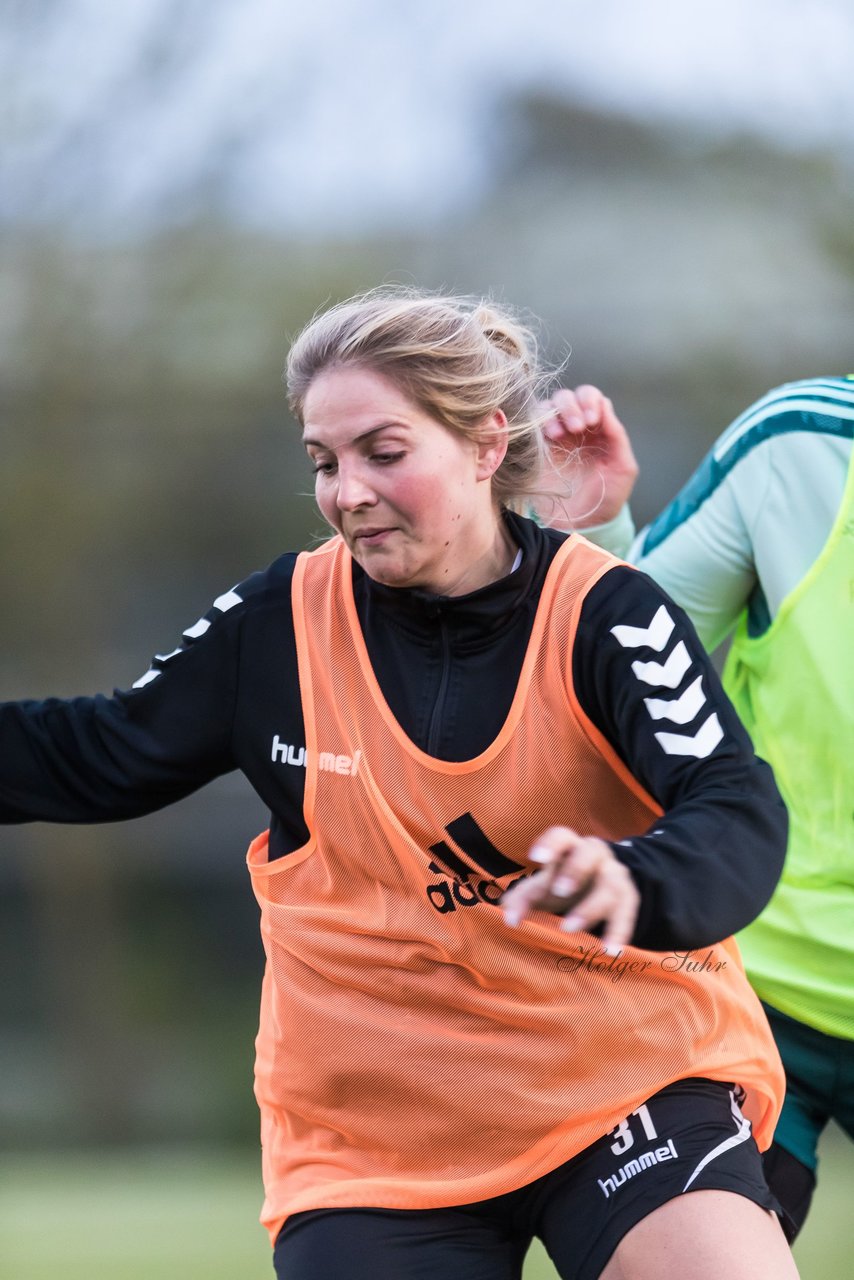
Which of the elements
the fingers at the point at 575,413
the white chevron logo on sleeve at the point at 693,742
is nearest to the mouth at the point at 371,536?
the white chevron logo on sleeve at the point at 693,742

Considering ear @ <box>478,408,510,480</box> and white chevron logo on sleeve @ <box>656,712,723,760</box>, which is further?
ear @ <box>478,408,510,480</box>

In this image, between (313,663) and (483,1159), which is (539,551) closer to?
(313,663)

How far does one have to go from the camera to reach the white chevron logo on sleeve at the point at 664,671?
1746 mm

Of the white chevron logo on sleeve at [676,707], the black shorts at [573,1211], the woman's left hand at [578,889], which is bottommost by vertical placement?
the black shorts at [573,1211]

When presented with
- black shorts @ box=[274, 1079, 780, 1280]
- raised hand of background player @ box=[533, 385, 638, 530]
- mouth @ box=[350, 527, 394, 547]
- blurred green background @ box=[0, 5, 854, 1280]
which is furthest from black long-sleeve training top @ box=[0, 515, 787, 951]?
blurred green background @ box=[0, 5, 854, 1280]

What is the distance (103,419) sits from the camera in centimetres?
795

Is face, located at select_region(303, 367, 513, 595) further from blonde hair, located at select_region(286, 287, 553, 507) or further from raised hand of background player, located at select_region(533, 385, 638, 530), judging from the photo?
raised hand of background player, located at select_region(533, 385, 638, 530)

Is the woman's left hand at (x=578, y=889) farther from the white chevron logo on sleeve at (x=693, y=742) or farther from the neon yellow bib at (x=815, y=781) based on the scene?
A: the neon yellow bib at (x=815, y=781)

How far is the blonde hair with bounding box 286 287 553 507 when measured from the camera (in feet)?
6.27

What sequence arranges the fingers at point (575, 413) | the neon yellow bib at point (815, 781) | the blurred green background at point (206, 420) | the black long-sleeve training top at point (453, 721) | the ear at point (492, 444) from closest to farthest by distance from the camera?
the black long-sleeve training top at point (453, 721) → the ear at point (492, 444) → the neon yellow bib at point (815, 781) → the fingers at point (575, 413) → the blurred green background at point (206, 420)

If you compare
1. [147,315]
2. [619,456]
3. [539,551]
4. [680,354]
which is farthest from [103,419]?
[539,551]

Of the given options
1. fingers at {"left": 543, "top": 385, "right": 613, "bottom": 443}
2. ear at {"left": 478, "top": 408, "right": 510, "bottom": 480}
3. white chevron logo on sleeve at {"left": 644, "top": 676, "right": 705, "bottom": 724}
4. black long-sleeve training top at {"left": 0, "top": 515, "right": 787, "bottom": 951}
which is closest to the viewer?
black long-sleeve training top at {"left": 0, "top": 515, "right": 787, "bottom": 951}

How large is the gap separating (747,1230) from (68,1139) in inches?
284

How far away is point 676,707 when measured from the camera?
5.68 feet
